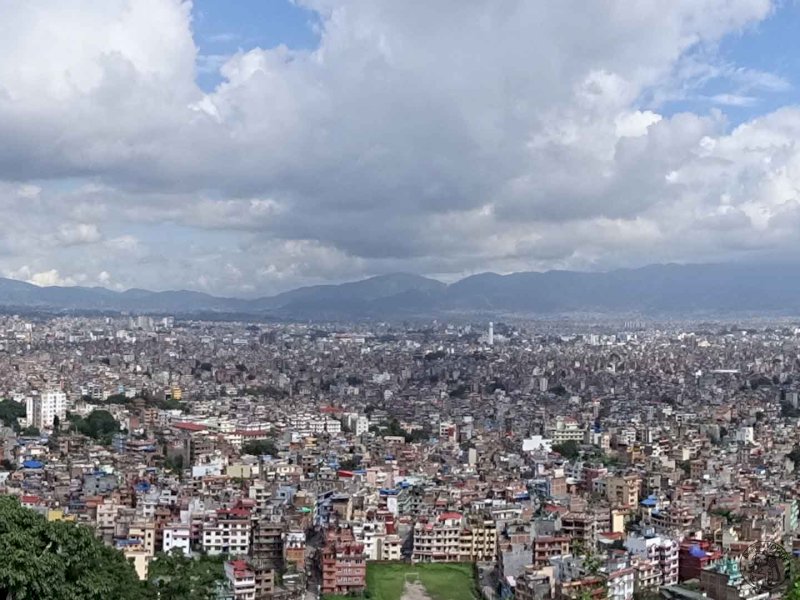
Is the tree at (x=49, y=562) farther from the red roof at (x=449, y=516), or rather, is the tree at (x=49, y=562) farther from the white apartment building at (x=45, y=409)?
the white apartment building at (x=45, y=409)

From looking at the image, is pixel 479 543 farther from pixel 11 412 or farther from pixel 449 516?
pixel 11 412

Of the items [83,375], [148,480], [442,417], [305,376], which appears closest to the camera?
[148,480]

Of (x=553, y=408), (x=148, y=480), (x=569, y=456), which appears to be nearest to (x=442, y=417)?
(x=553, y=408)

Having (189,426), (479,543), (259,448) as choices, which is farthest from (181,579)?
(189,426)

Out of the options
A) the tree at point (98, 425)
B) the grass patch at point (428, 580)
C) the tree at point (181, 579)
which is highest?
the tree at point (181, 579)

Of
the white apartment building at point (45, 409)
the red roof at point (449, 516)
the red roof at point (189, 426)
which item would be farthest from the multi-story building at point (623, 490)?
the white apartment building at point (45, 409)

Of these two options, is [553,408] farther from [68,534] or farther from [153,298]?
[153,298]
